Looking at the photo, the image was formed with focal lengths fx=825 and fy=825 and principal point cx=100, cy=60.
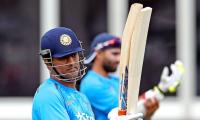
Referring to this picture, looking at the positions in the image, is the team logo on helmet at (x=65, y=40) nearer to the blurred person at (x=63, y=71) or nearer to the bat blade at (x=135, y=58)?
the blurred person at (x=63, y=71)

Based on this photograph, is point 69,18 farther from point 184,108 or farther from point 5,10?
point 184,108

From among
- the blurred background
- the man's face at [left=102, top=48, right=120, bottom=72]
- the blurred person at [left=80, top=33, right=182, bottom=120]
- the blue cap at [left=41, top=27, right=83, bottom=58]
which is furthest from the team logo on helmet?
the blurred background

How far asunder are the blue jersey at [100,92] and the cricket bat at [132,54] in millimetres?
1829

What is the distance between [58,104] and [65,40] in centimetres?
38

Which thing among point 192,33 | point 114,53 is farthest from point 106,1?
point 114,53

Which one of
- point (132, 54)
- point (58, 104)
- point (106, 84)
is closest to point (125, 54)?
point (132, 54)

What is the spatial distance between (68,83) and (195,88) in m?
5.37

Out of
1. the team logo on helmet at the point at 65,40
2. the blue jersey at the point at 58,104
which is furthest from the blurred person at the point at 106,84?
the team logo on helmet at the point at 65,40

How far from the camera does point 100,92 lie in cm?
670

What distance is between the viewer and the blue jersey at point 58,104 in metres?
4.41

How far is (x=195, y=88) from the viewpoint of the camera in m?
9.85

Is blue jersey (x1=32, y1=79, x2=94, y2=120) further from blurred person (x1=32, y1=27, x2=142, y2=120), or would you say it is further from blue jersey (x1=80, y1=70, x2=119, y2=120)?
blue jersey (x1=80, y1=70, x2=119, y2=120)

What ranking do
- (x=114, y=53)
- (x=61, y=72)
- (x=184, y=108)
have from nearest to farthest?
(x=61, y=72) < (x=114, y=53) < (x=184, y=108)

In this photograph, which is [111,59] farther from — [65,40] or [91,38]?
[91,38]
